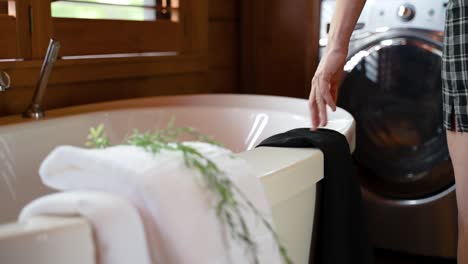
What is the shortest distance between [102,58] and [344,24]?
0.93 metres

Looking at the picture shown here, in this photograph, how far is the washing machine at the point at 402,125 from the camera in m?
2.02

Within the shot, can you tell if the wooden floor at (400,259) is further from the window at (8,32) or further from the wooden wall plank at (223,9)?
the window at (8,32)

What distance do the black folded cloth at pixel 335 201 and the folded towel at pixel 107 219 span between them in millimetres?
531

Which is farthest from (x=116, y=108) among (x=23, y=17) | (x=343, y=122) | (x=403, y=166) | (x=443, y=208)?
(x=443, y=208)

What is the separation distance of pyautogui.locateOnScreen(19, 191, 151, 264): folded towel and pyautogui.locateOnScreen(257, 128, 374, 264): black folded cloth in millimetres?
531

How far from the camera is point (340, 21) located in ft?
4.46

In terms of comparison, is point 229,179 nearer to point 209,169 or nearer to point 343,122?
point 209,169

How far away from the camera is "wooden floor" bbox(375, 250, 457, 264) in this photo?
2.15m

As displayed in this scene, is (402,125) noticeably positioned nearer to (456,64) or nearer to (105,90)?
(456,64)

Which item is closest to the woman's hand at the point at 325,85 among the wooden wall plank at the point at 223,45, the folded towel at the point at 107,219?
the folded towel at the point at 107,219

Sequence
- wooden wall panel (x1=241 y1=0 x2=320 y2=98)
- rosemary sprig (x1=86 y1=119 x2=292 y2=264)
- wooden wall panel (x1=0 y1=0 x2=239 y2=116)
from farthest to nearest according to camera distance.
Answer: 1. wooden wall panel (x1=241 y1=0 x2=320 y2=98)
2. wooden wall panel (x1=0 y1=0 x2=239 y2=116)
3. rosemary sprig (x1=86 y1=119 x2=292 y2=264)

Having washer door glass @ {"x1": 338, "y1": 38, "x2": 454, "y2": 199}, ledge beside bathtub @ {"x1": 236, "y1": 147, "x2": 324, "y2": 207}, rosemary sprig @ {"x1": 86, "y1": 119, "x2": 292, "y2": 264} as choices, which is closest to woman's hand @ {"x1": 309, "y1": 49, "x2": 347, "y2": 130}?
ledge beside bathtub @ {"x1": 236, "y1": 147, "x2": 324, "y2": 207}

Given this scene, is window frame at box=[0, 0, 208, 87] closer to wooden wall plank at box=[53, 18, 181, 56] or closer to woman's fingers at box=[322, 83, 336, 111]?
wooden wall plank at box=[53, 18, 181, 56]

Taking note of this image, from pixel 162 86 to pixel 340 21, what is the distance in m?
1.08
